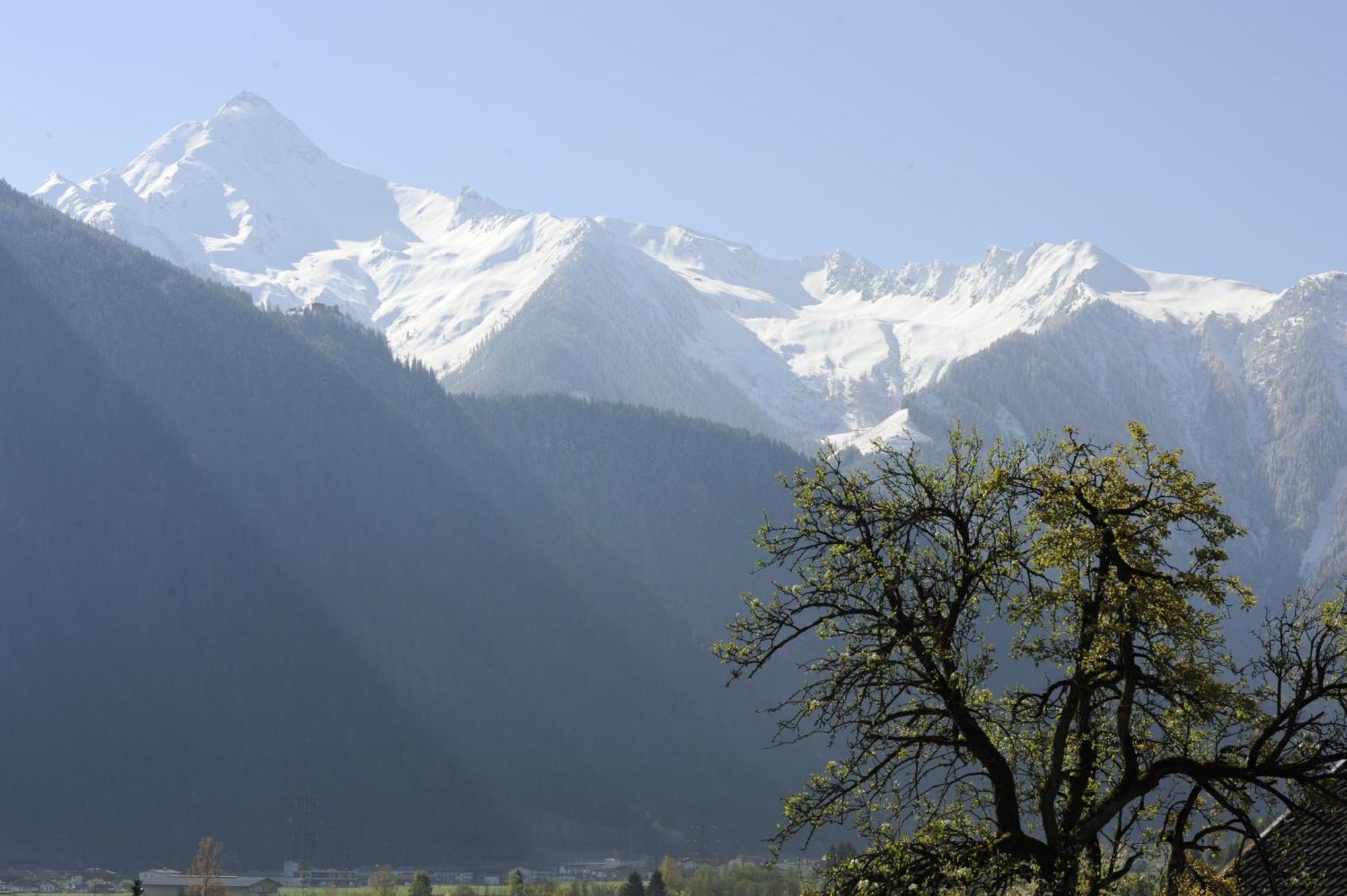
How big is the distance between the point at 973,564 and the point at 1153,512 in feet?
9.11

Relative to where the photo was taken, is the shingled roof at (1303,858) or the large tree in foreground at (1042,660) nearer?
the large tree in foreground at (1042,660)

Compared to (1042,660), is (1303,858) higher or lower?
lower

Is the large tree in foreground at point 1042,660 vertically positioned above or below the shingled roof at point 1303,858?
above

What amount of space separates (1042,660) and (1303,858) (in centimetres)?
718

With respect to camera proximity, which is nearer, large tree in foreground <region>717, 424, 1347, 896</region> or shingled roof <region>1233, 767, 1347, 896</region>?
large tree in foreground <region>717, 424, 1347, 896</region>

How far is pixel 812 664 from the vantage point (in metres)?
29.5

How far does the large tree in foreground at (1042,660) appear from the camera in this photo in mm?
27734

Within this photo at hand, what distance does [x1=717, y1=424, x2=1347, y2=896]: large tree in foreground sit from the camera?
2773 cm

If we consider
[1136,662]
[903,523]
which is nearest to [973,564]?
[903,523]

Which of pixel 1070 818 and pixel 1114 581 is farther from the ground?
pixel 1114 581

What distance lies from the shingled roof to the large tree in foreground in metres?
1.90

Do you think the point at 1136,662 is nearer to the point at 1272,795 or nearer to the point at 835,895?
the point at 1272,795

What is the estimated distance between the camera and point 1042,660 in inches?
1150

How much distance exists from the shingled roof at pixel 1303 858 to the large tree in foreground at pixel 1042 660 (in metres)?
1.90
